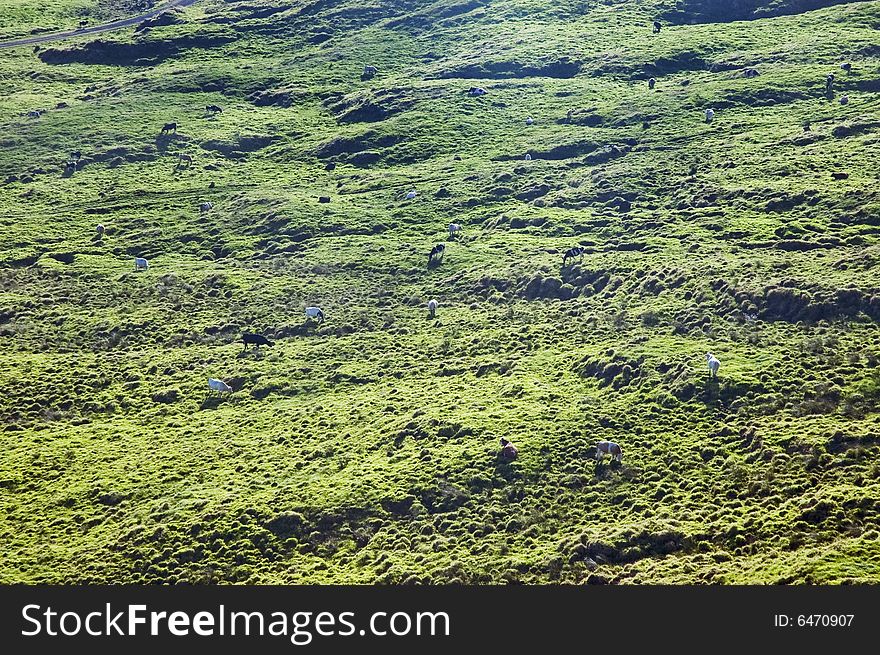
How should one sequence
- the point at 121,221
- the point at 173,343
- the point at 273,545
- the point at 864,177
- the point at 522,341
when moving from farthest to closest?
the point at 121,221
the point at 864,177
the point at 173,343
the point at 522,341
the point at 273,545

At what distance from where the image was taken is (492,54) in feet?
357

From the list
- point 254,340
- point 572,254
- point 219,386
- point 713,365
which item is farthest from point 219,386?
point 713,365

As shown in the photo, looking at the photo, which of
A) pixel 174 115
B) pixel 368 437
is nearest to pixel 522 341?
pixel 368 437

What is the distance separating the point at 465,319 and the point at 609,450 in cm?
1770

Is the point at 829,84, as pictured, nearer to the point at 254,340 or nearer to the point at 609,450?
the point at 254,340

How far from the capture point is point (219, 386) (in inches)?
1972

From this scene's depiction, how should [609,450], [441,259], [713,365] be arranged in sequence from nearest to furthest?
[609,450]
[713,365]
[441,259]

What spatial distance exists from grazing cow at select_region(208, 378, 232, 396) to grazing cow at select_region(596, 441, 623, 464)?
20.6 meters

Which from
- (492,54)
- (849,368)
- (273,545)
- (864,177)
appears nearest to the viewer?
(273,545)

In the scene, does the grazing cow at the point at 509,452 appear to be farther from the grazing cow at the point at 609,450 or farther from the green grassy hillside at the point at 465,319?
the grazing cow at the point at 609,450

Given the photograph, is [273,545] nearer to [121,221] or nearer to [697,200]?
[697,200]

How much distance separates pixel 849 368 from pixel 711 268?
13407mm

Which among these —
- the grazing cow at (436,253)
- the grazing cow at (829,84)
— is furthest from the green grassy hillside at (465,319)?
the grazing cow at (829,84)

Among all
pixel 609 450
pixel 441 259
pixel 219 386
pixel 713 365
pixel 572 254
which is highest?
pixel 572 254
